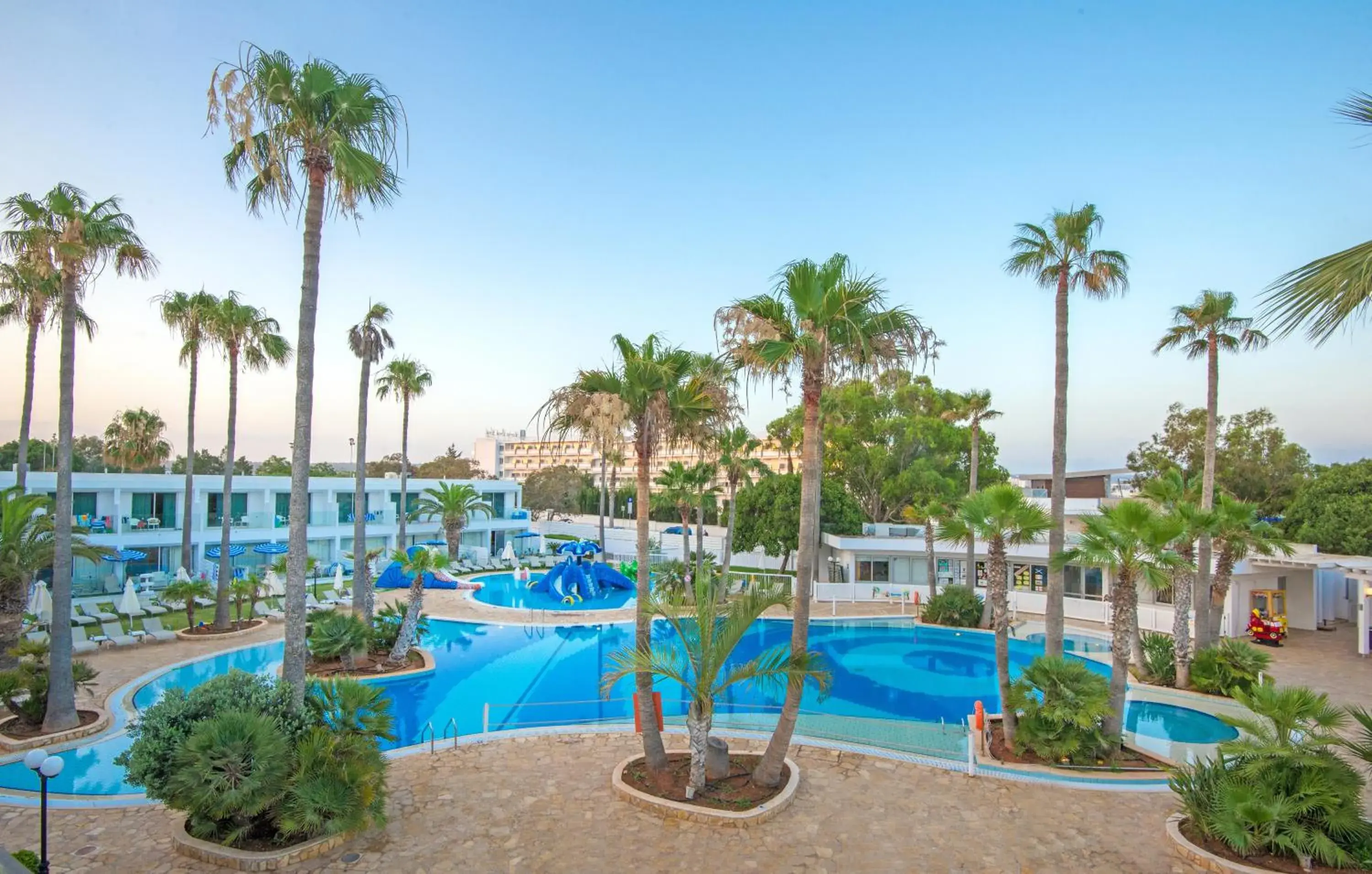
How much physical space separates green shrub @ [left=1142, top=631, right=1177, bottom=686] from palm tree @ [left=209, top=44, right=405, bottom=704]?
18416 mm

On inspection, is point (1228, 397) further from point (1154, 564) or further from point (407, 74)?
point (407, 74)

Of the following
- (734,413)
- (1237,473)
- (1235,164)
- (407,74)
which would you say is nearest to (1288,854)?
(734,413)

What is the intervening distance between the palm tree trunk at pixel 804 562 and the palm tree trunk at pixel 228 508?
17.5 metres

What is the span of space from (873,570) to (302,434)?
86.3 ft

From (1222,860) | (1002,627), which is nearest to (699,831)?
(1222,860)

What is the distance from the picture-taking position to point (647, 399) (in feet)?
37.0

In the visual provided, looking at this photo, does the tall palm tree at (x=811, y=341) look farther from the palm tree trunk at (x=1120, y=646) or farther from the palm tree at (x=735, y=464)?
the palm tree at (x=735, y=464)

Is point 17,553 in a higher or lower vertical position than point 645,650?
higher

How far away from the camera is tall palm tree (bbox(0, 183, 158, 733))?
40.7 ft

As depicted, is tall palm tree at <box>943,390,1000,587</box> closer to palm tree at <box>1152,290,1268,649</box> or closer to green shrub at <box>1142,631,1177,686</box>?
palm tree at <box>1152,290,1268,649</box>

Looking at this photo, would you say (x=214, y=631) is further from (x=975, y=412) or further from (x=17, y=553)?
(x=975, y=412)

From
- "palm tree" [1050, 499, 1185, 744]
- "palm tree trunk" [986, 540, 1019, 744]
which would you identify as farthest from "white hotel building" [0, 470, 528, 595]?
"palm tree" [1050, 499, 1185, 744]

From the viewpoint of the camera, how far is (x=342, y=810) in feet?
27.0

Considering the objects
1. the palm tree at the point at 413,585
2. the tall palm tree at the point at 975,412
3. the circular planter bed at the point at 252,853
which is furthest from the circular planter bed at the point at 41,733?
the tall palm tree at the point at 975,412
